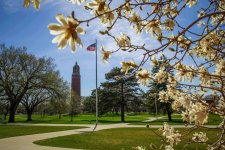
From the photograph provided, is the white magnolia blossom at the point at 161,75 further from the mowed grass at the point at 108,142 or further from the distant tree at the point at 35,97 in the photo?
the distant tree at the point at 35,97

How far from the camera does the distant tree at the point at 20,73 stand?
39.4m

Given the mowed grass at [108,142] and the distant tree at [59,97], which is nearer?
the mowed grass at [108,142]

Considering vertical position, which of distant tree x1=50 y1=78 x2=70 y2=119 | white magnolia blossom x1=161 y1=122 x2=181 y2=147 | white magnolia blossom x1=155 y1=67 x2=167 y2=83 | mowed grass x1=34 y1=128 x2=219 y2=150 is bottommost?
mowed grass x1=34 y1=128 x2=219 y2=150

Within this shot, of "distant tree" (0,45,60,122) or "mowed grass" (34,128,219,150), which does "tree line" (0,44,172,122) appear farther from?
"mowed grass" (34,128,219,150)

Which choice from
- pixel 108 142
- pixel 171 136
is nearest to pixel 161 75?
pixel 171 136

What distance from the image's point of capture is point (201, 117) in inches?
75.2

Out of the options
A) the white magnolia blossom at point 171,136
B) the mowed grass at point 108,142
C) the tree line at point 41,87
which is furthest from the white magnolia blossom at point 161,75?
the tree line at point 41,87

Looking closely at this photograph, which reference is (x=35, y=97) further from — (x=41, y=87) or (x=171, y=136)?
(x=171, y=136)

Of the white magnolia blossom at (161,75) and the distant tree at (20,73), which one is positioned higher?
the distant tree at (20,73)

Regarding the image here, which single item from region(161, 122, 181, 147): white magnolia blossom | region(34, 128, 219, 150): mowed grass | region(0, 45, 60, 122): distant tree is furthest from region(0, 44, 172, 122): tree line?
region(161, 122, 181, 147): white magnolia blossom

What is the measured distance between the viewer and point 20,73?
40.0 metres

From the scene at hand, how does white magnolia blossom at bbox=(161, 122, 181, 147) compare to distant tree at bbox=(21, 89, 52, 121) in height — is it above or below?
below

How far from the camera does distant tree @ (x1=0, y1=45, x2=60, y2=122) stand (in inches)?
1550

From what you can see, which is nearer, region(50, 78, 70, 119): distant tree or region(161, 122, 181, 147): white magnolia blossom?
region(161, 122, 181, 147): white magnolia blossom
